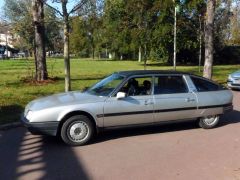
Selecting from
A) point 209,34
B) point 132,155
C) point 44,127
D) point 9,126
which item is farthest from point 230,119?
point 209,34

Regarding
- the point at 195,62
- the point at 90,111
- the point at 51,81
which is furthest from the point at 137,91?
the point at 195,62

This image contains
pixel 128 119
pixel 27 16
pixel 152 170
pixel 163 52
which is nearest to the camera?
pixel 152 170

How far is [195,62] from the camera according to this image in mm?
48969

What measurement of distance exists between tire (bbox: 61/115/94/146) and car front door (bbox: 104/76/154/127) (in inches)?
14.9

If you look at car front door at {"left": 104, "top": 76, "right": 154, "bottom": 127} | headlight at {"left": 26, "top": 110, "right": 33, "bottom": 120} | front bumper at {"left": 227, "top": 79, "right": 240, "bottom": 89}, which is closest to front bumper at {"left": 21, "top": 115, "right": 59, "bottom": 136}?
headlight at {"left": 26, "top": 110, "right": 33, "bottom": 120}

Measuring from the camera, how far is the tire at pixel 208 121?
9.30m

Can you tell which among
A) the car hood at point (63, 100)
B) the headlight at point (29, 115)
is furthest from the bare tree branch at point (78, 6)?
the headlight at point (29, 115)

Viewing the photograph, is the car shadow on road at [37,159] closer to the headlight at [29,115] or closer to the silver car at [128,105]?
the silver car at [128,105]

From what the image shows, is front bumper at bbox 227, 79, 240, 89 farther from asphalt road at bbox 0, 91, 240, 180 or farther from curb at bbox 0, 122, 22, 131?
curb at bbox 0, 122, 22, 131

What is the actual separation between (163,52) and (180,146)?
A: 128 ft

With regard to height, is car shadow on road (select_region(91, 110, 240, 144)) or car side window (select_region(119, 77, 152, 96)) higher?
car side window (select_region(119, 77, 152, 96))

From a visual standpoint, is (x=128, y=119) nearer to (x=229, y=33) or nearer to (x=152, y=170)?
(x=152, y=170)

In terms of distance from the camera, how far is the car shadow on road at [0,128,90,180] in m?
6.20

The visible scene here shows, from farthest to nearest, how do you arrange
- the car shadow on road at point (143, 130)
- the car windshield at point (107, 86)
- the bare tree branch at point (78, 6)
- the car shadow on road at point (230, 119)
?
1. the bare tree branch at point (78, 6)
2. the car shadow on road at point (230, 119)
3. the car shadow on road at point (143, 130)
4. the car windshield at point (107, 86)
